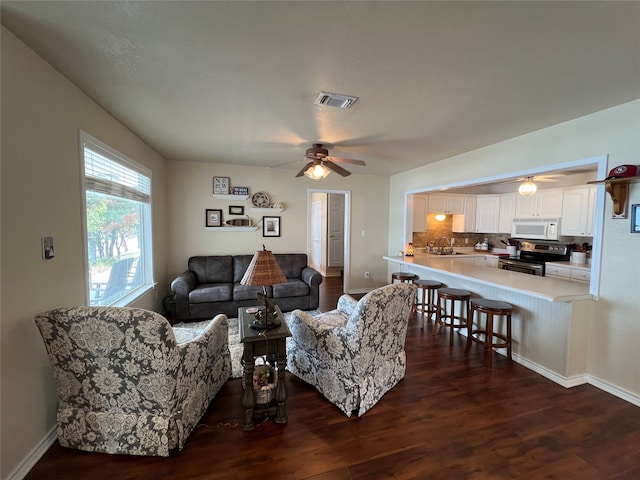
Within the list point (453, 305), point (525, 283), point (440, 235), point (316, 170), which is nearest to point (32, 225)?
point (316, 170)

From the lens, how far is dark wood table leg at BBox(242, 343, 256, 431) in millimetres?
1929

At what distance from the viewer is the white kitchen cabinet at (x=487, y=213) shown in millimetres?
5488

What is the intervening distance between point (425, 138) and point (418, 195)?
2368 millimetres

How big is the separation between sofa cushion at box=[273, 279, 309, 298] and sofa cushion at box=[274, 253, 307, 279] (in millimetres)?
440

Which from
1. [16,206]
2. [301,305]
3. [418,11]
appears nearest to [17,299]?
[16,206]

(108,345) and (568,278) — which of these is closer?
(108,345)

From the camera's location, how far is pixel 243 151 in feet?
12.8

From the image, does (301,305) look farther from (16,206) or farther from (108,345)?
(16,206)

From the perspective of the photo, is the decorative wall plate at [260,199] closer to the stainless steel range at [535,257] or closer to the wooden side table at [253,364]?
the wooden side table at [253,364]

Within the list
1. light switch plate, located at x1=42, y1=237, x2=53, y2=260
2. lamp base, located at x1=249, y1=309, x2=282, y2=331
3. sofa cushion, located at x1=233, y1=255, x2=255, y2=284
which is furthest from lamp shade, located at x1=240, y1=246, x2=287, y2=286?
sofa cushion, located at x1=233, y1=255, x2=255, y2=284

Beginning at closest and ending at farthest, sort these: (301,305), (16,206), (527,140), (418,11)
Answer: (418,11)
(16,206)
(527,140)
(301,305)

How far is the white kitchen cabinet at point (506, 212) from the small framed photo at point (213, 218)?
5.28 metres

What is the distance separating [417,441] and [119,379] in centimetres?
192

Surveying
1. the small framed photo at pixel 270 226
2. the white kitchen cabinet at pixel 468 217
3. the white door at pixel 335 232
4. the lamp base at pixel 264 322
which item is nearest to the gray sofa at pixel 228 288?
the small framed photo at pixel 270 226
